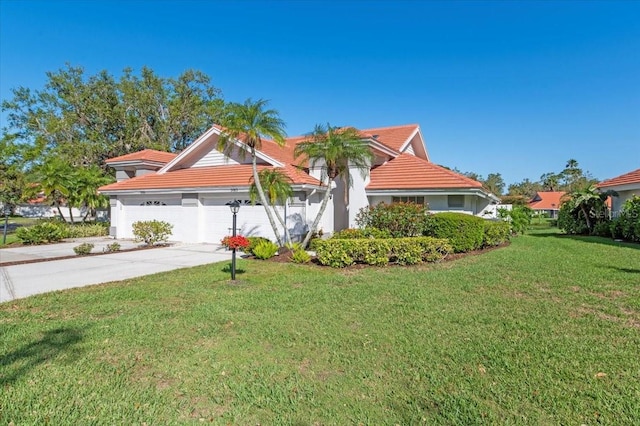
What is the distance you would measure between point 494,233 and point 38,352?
46.8 ft

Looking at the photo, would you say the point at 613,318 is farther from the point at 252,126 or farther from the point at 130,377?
the point at 252,126

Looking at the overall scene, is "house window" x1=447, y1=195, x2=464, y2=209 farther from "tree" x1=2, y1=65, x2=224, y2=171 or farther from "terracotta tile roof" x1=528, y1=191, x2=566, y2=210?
"terracotta tile roof" x1=528, y1=191, x2=566, y2=210

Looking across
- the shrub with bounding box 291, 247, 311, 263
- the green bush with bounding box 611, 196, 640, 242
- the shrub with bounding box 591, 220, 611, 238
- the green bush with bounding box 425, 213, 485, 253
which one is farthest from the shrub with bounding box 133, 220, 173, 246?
the shrub with bounding box 591, 220, 611, 238

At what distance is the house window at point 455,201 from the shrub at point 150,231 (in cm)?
1302

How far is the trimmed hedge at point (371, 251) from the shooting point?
1031cm

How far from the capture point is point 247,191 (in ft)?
50.2

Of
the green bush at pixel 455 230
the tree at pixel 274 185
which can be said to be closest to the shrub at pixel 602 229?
Result: the green bush at pixel 455 230

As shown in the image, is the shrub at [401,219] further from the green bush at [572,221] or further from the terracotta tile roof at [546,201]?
the terracotta tile roof at [546,201]

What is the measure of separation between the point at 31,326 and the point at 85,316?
2.31 ft

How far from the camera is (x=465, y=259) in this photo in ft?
36.8

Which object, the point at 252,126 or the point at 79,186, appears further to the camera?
the point at 79,186

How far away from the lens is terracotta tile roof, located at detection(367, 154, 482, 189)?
15031 mm

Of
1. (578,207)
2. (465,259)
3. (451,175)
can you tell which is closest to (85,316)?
(465,259)

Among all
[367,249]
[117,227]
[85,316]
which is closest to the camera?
[85,316]
